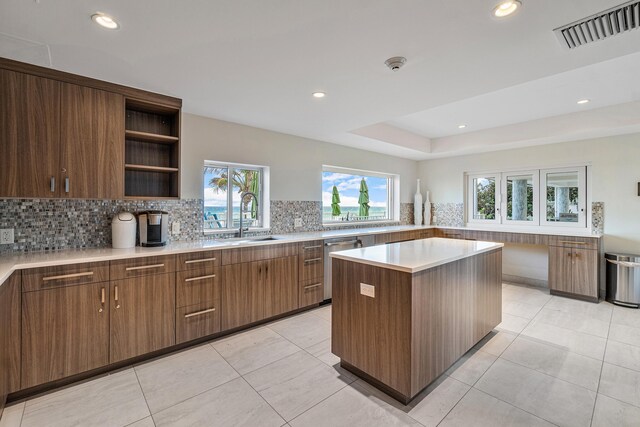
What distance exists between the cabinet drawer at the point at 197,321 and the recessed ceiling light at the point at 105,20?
208cm

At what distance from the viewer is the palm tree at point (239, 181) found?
3.48 metres

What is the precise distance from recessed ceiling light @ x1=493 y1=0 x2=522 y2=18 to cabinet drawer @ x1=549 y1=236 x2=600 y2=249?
3.63 m

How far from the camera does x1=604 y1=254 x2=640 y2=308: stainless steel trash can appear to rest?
3537mm

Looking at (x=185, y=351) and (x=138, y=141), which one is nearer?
(x=185, y=351)

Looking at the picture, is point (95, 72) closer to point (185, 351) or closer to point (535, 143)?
point (185, 351)

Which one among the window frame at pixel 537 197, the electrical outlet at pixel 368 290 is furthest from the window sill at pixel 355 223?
the electrical outlet at pixel 368 290

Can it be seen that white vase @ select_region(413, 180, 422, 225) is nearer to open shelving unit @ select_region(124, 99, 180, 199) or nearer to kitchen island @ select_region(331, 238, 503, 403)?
kitchen island @ select_region(331, 238, 503, 403)

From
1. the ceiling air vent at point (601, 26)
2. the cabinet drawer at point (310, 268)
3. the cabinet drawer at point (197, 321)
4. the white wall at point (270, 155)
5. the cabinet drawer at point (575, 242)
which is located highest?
the ceiling air vent at point (601, 26)

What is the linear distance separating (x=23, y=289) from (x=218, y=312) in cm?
137

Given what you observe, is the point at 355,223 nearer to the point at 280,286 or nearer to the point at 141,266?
the point at 280,286

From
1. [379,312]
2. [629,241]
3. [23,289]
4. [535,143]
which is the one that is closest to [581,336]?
[629,241]

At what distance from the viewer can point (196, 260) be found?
2613 millimetres

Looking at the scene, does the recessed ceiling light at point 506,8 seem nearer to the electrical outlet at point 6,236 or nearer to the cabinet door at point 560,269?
the electrical outlet at point 6,236

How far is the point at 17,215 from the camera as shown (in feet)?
7.54
